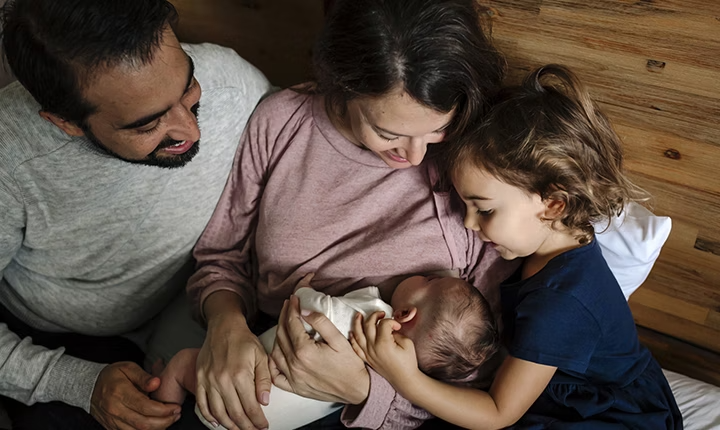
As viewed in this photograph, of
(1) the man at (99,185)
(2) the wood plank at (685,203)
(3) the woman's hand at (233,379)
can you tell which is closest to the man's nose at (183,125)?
(1) the man at (99,185)

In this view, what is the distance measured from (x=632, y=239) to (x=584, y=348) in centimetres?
33

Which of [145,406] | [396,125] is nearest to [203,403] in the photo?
[145,406]

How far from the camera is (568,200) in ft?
4.34

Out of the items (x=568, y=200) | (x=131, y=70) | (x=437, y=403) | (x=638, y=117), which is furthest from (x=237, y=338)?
(x=638, y=117)

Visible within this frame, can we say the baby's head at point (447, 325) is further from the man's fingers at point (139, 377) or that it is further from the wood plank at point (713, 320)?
the wood plank at point (713, 320)

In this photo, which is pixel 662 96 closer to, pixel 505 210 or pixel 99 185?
pixel 505 210

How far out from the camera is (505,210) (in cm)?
134

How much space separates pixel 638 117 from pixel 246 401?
115 centimetres

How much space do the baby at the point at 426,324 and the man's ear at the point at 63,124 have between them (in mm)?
621

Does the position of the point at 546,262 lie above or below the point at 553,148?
below

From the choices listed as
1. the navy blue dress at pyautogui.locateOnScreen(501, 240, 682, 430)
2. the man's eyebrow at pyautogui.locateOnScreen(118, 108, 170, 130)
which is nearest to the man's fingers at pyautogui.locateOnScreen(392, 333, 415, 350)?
the navy blue dress at pyautogui.locateOnScreen(501, 240, 682, 430)

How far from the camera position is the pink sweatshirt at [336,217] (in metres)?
1.50

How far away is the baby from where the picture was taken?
1.37 m

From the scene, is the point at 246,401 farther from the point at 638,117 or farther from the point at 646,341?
the point at 646,341
